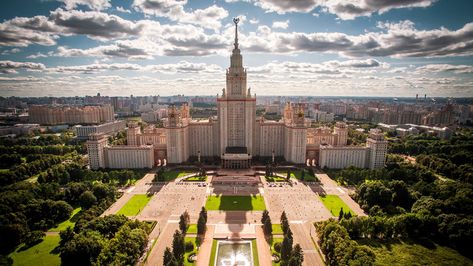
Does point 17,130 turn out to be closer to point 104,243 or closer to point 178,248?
point 104,243

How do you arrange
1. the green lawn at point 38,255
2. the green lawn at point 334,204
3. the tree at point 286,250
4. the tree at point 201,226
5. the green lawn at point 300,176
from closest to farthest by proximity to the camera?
the tree at point 286,250 < the green lawn at point 38,255 < the tree at point 201,226 < the green lawn at point 334,204 < the green lawn at point 300,176

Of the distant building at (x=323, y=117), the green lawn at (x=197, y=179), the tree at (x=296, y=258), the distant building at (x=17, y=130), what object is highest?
the distant building at (x=323, y=117)

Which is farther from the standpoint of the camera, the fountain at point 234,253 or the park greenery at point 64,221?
the fountain at point 234,253

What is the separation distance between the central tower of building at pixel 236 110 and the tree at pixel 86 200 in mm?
37432

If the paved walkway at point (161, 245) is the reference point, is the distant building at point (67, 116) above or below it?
above

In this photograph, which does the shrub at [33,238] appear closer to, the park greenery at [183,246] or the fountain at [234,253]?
the park greenery at [183,246]

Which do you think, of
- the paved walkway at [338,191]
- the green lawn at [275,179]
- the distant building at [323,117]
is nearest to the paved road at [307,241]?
the paved walkway at [338,191]

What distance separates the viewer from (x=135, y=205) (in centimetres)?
5844

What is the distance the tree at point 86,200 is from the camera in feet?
182

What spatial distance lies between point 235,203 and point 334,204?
69.9 feet

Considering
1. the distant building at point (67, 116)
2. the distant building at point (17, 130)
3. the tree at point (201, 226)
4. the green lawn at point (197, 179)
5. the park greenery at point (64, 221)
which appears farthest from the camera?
the distant building at point (67, 116)

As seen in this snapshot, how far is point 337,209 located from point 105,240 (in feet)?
143

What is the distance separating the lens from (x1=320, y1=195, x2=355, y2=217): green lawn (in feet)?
184

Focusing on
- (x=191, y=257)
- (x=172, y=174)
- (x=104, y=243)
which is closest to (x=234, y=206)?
(x=191, y=257)
